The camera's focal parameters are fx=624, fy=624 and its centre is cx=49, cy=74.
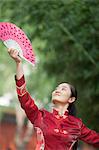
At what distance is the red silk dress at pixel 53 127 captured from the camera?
4.68 m

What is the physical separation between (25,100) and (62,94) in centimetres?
39

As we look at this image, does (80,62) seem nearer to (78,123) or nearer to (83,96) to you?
(83,96)

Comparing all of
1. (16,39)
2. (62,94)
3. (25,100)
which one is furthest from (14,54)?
(62,94)

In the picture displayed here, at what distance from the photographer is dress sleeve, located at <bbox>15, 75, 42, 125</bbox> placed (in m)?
4.61

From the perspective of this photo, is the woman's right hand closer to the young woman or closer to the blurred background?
the young woman

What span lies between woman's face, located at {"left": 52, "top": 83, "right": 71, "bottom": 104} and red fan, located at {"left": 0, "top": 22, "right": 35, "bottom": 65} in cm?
33

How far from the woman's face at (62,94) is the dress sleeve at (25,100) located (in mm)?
210

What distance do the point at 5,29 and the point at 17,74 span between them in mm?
406

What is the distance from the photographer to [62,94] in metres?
4.90

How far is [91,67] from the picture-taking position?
963cm

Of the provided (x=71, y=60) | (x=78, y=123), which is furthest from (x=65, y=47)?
(x=78, y=123)

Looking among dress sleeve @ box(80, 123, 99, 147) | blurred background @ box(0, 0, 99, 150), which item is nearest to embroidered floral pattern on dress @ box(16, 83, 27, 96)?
dress sleeve @ box(80, 123, 99, 147)

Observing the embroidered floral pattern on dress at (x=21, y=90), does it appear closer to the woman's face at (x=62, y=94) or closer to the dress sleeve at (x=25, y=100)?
the dress sleeve at (x=25, y=100)

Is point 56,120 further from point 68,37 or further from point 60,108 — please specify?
point 68,37
